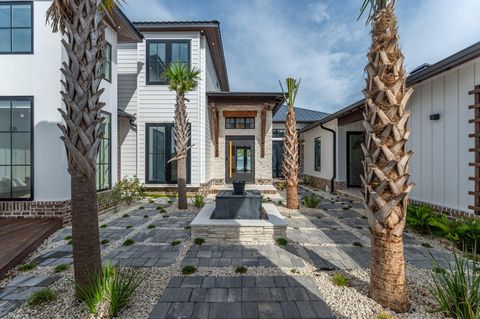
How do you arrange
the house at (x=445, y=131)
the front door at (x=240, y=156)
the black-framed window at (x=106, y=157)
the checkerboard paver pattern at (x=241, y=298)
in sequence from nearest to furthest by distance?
the checkerboard paver pattern at (x=241, y=298)
the house at (x=445, y=131)
the black-framed window at (x=106, y=157)
the front door at (x=240, y=156)

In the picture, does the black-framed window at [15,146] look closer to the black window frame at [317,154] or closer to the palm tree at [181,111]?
the palm tree at [181,111]

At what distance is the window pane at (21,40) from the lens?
19.1 ft

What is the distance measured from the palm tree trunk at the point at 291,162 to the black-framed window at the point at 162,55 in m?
5.24

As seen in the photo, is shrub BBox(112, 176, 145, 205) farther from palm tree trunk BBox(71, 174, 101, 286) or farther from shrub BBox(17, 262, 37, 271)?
palm tree trunk BBox(71, 174, 101, 286)

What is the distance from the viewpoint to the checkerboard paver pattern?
8.72 ft

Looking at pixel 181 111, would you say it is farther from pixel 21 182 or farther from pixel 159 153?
pixel 21 182

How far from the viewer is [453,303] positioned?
2484 millimetres

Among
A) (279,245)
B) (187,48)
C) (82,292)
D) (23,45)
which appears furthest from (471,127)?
(23,45)

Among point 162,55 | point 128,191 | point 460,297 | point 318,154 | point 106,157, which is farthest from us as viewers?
point 318,154

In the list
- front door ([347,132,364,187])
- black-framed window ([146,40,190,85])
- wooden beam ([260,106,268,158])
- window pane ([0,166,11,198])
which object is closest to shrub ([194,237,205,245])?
window pane ([0,166,11,198])

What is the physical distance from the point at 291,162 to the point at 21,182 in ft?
24.8

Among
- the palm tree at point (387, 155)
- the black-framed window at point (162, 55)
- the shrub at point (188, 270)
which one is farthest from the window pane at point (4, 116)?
the palm tree at point (387, 155)

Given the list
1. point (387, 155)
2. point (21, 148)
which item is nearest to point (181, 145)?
point (21, 148)

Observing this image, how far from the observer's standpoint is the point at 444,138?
18.4 feet
